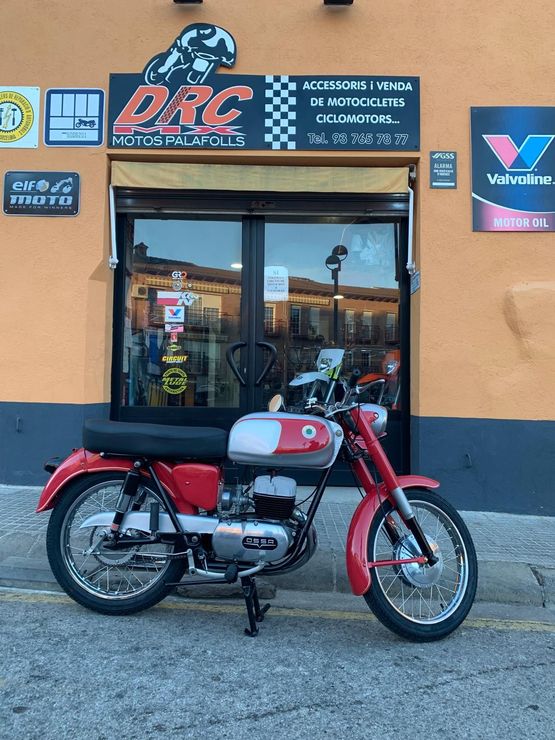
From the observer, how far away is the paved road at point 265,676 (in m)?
2.18

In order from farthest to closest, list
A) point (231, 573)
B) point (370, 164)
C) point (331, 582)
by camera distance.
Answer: point (370, 164) < point (331, 582) < point (231, 573)

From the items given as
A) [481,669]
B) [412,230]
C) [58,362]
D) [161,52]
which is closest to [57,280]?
[58,362]

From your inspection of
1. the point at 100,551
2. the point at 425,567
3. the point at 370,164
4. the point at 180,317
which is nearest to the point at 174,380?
the point at 180,317

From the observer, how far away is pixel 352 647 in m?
2.83

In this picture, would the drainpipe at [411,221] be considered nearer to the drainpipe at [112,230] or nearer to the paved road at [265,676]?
the drainpipe at [112,230]

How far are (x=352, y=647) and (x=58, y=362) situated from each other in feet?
13.1

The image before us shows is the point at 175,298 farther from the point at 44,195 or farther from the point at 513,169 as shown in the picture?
the point at 513,169

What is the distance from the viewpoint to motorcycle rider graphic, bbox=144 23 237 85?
5.36m

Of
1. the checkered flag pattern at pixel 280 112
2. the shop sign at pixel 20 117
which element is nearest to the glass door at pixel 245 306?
the checkered flag pattern at pixel 280 112

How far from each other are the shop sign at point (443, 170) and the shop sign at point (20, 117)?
4.03 metres

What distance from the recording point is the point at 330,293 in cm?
593

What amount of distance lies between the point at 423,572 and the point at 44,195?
4.97m

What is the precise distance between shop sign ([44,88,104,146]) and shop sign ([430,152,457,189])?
11.0ft

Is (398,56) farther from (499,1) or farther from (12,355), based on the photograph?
(12,355)
